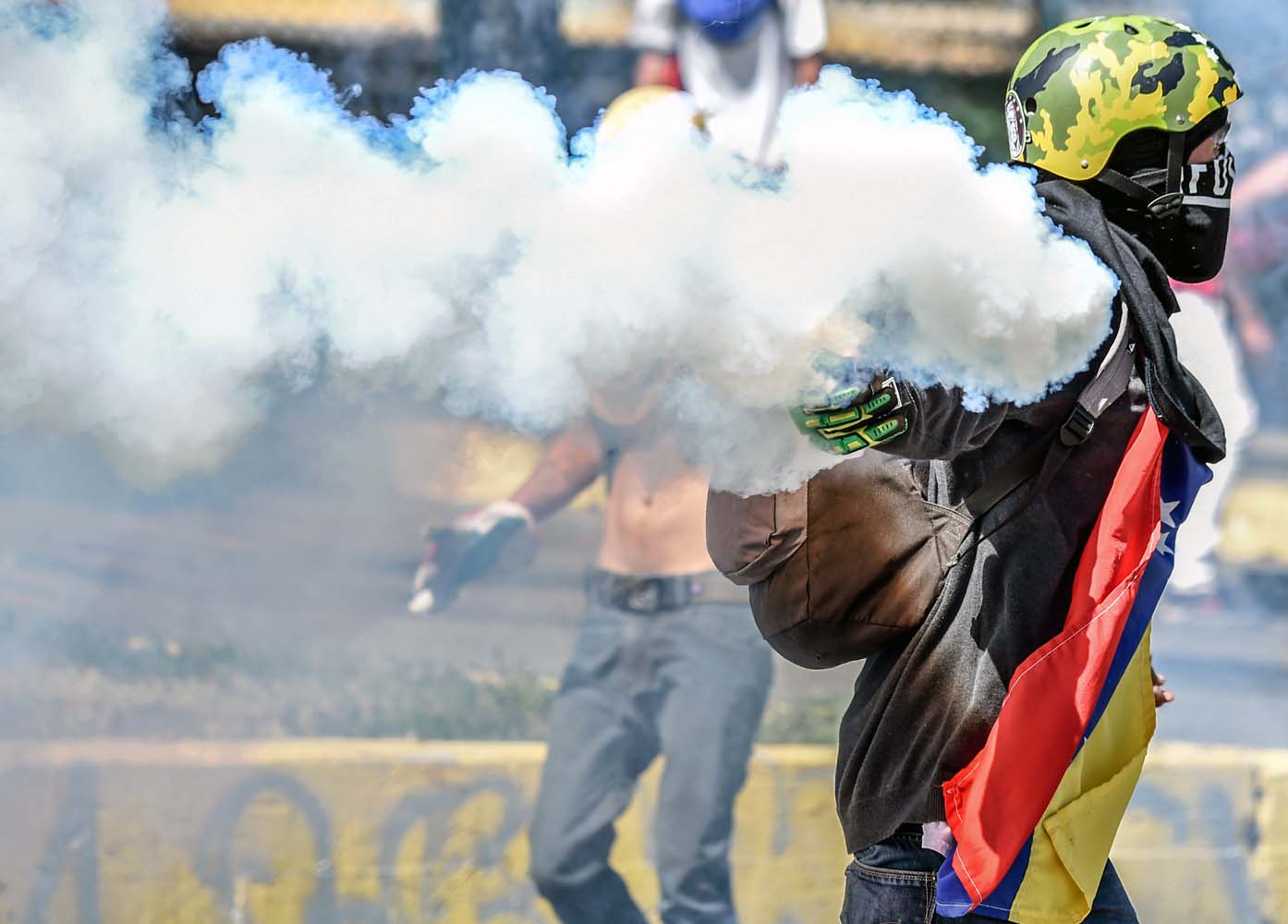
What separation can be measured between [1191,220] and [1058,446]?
1.08ft

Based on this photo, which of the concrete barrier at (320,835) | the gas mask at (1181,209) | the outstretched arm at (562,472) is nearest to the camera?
the gas mask at (1181,209)

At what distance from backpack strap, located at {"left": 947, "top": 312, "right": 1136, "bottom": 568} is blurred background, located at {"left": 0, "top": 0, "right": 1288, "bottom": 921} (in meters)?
2.11

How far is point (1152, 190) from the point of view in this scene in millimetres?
1772

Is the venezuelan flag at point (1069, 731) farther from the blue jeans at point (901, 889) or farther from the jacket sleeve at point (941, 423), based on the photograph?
the jacket sleeve at point (941, 423)

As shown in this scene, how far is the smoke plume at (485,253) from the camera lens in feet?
4.97

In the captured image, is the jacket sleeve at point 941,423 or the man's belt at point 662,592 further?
the man's belt at point 662,592

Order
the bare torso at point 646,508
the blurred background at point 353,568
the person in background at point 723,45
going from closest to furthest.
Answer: the bare torso at point 646,508 < the blurred background at point 353,568 < the person in background at point 723,45

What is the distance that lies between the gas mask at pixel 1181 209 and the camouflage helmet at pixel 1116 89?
0.04 m

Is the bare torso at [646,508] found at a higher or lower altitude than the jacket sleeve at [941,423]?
lower

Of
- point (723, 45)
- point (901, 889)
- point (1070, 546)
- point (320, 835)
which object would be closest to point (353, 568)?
point (320, 835)

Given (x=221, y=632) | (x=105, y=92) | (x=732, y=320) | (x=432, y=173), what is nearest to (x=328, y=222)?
(x=432, y=173)

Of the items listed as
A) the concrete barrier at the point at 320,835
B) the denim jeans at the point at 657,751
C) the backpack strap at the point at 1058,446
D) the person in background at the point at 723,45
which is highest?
the person in background at the point at 723,45

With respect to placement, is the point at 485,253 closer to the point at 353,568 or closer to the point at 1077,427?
the point at 1077,427

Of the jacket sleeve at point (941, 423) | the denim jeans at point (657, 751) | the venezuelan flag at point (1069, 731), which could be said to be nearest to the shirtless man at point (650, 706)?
the denim jeans at point (657, 751)
